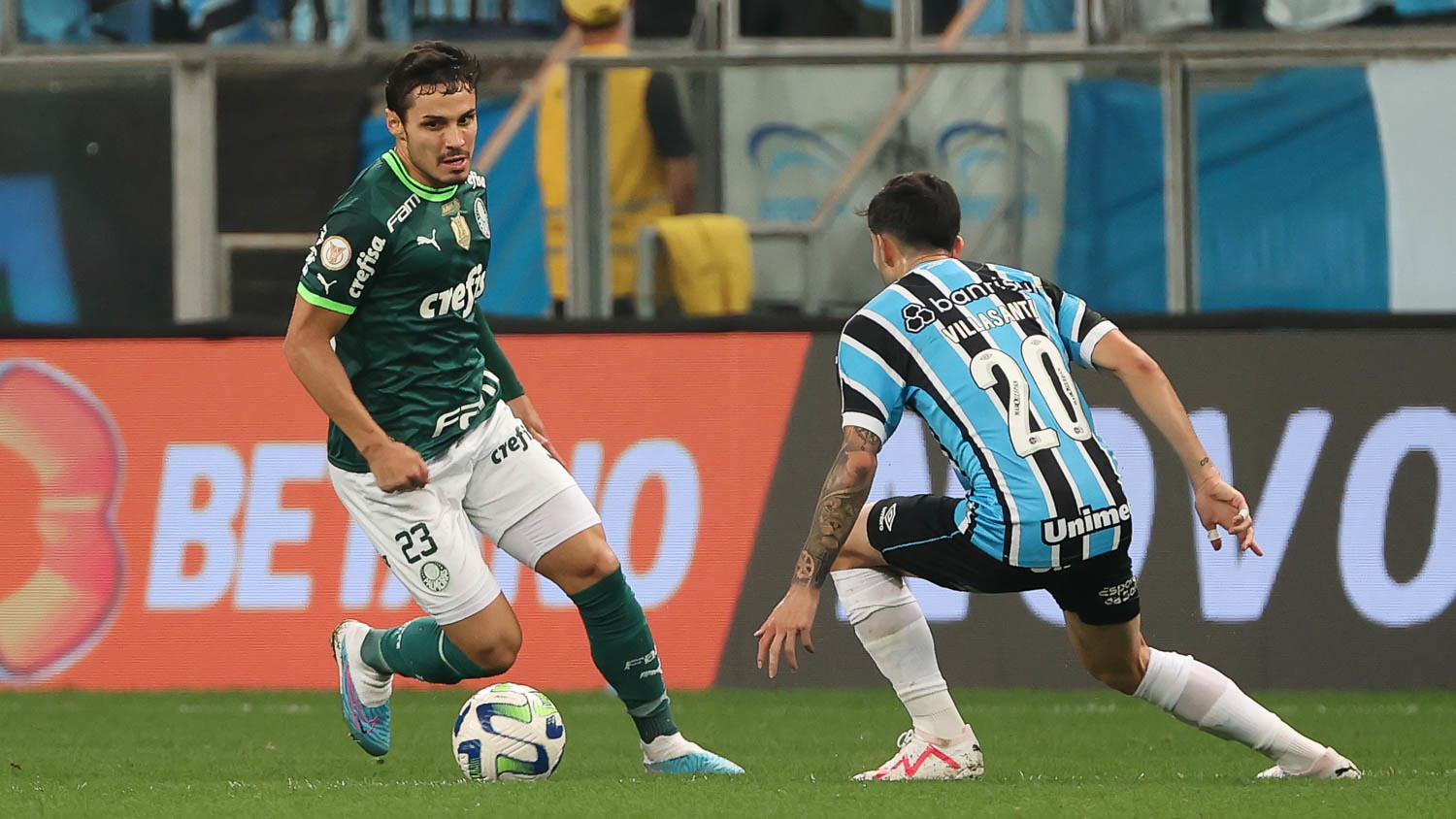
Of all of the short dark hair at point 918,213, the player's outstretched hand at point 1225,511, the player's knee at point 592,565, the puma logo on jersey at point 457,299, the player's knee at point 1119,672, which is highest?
the short dark hair at point 918,213

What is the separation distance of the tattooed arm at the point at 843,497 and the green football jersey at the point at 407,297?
3.83 feet

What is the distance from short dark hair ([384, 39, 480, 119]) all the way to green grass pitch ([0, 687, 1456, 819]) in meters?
1.76

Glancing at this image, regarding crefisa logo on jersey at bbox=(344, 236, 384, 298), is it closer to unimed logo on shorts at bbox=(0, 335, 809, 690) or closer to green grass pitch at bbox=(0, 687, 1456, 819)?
green grass pitch at bbox=(0, 687, 1456, 819)

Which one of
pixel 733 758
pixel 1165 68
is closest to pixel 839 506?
pixel 733 758

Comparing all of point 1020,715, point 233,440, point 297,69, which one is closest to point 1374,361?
point 1020,715

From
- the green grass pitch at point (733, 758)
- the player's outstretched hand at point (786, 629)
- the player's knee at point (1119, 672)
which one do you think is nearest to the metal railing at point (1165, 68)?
the green grass pitch at point (733, 758)

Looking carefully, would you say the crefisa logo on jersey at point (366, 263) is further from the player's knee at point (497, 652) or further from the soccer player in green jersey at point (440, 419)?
the player's knee at point (497, 652)

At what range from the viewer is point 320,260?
18.1 ft

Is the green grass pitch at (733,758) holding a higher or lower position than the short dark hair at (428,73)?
lower

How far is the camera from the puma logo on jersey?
5.75 meters

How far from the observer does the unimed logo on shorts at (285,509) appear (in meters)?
8.62

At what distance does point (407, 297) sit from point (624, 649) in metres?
1.10

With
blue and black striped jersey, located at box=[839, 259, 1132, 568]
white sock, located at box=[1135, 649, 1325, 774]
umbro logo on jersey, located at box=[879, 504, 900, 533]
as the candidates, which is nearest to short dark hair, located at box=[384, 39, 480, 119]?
blue and black striped jersey, located at box=[839, 259, 1132, 568]

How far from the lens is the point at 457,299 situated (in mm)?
5793
